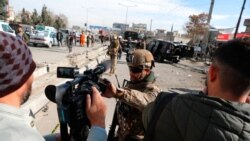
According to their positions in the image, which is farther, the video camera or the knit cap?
the video camera

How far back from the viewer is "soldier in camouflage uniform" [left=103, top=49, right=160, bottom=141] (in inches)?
94.6

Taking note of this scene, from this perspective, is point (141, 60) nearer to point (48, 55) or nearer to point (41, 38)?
point (48, 55)

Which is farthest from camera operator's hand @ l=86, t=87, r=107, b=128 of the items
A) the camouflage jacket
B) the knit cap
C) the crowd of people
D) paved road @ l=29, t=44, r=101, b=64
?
paved road @ l=29, t=44, r=101, b=64

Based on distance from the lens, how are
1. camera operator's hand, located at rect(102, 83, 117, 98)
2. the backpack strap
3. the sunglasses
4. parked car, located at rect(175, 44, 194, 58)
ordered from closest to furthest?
the backpack strap, camera operator's hand, located at rect(102, 83, 117, 98), the sunglasses, parked car, located at rect(175, 44, 194, 58)

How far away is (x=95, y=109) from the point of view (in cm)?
167

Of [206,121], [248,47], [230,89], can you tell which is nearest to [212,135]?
[206,121]

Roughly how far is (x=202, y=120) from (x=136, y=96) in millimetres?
983

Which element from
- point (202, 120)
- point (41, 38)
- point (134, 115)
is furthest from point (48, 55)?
point (202, 120)

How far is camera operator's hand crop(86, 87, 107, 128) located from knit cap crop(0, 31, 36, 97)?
0.34 metres

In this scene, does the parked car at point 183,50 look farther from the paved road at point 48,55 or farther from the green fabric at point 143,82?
the green fabric at point 143,82

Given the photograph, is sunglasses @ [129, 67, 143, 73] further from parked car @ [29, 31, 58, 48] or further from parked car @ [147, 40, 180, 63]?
parked car @ [29, 31, 58, 48]

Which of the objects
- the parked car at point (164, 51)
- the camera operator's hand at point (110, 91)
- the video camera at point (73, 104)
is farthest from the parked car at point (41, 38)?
the video camera at point (73, 104)

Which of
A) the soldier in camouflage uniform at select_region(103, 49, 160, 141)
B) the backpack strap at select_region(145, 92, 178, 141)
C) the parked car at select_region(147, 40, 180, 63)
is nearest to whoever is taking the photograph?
the backpack strap at select_region(145, 92, 178, 141)

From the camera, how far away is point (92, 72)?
1.88m
